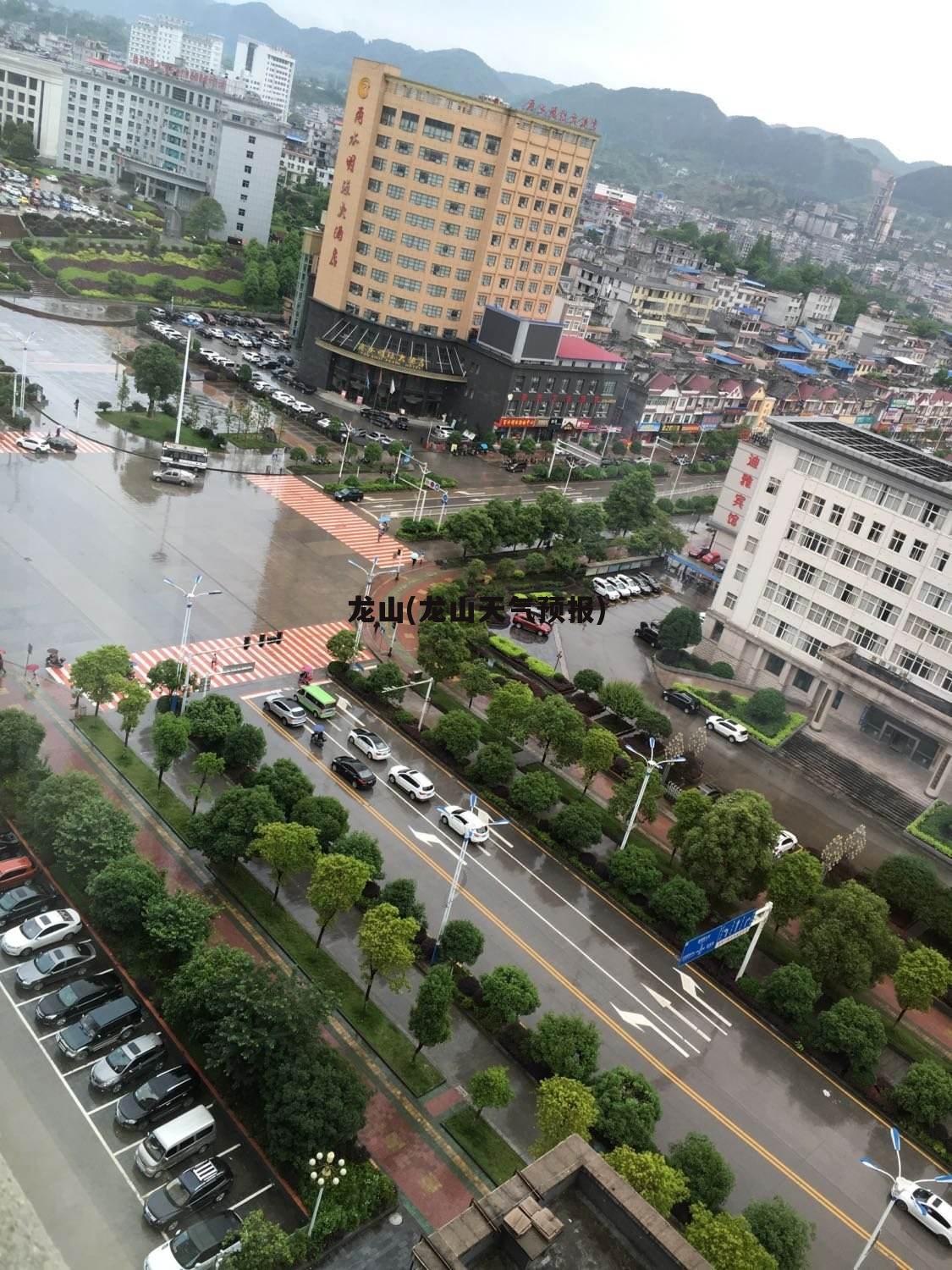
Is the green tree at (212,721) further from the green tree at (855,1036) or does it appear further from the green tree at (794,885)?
the green tree at (855,1036)

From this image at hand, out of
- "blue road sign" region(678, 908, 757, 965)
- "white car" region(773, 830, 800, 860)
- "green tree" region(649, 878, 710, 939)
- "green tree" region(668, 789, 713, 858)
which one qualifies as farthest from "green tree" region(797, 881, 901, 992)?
"white car" region(773, 830, 800, 860)

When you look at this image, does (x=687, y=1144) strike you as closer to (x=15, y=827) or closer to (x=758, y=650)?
(x=15, y=827)

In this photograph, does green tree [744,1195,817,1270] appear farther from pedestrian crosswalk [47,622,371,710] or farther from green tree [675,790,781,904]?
pedestrian crosswalk [47,622,371,710]

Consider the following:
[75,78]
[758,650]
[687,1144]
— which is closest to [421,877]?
[687,1144]

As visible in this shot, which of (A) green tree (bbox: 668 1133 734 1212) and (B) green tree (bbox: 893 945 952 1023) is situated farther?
(B) green tree (bbox: 893 945 952 1023)

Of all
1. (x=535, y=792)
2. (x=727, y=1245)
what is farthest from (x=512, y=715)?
(x=727, y=1245)

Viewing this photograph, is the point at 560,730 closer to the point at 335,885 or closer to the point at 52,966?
the point at 335,885
